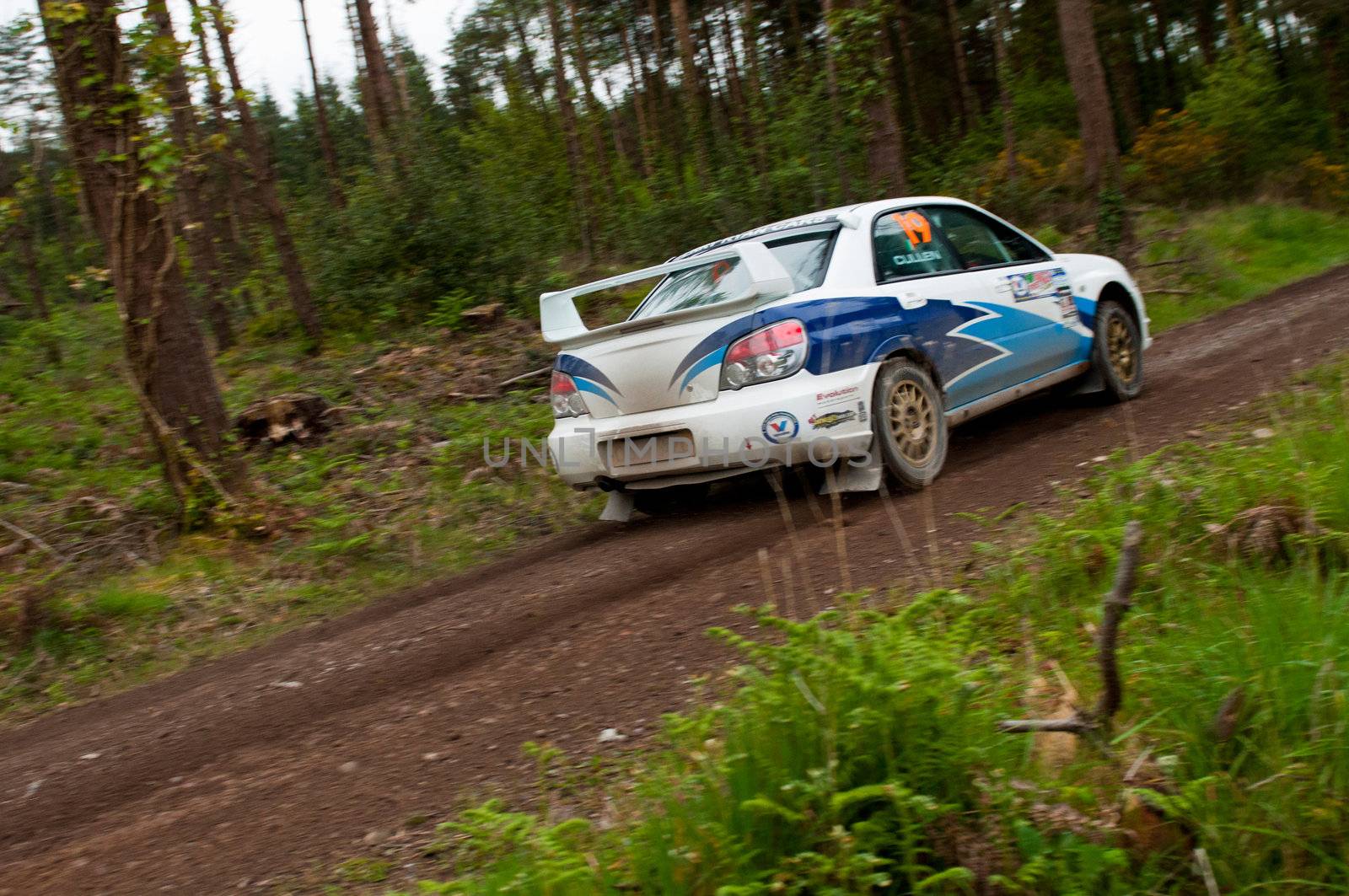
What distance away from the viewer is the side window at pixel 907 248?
6.30m

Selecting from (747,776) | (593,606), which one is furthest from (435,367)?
(747,776)

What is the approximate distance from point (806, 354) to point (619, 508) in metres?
1.84

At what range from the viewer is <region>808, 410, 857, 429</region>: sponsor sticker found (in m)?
5.64

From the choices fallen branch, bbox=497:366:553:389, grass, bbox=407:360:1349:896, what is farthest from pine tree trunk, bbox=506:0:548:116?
grass, bbox=407:360:1349:896

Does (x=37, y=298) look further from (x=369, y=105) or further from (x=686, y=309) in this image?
(x=686, y=309)

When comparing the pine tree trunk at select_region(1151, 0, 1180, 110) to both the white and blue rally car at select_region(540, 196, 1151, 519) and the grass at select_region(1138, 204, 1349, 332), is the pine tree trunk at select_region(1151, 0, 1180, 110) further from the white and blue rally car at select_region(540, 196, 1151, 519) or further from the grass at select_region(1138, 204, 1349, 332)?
the white and blue rally car at select_region(540, 196, 1151, 519)

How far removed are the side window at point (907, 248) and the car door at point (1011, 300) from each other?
0.45ft

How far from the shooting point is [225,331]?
1636 cm

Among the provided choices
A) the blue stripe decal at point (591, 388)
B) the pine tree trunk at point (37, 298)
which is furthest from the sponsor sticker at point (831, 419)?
the pine tree trunk at point (37, 298)

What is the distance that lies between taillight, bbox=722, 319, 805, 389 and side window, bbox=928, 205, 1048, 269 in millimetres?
1779

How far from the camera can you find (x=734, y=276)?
19.4 ft

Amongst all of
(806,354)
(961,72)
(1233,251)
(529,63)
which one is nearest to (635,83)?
(529,63)

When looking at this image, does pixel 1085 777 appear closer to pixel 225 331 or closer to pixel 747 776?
pixel 747 776

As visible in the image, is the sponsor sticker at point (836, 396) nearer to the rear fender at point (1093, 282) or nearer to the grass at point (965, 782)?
the grass at point (965, 782)
